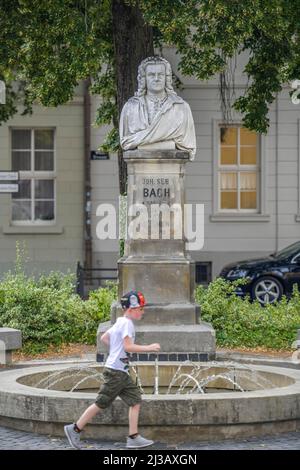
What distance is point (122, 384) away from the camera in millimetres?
9602

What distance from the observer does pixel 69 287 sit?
18156 millimetres

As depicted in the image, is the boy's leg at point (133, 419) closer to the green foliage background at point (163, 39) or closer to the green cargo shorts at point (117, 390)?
the green cargo shorts at point (117, 390)

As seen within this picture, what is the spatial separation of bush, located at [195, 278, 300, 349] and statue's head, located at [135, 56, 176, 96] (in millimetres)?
3505

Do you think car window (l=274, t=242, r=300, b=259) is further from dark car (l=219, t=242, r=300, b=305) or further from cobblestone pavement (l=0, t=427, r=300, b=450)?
cobblestone pavement (l=0, t=427, r=300, b=450)

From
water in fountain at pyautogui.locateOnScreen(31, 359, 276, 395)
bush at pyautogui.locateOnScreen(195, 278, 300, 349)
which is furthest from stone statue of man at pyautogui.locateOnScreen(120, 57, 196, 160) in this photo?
water in fountain at pyautogui.locateOnScreen(31, 359, 276, 395)

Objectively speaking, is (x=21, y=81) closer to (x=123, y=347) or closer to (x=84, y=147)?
(x=84, y=147)

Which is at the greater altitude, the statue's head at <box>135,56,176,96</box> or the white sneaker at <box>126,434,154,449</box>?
the statue's head at <box>135,56,176,96</box>

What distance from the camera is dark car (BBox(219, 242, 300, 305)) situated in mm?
24781

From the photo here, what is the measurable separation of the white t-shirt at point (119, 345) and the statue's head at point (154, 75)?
5.59 metres

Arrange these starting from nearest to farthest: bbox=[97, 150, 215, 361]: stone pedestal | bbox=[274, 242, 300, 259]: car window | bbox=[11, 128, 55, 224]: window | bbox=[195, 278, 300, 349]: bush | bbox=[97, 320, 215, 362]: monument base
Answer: bbox=[97, 320, 215, 362]: monument base < bbox=[97, 150, 215, 361]: stone pedestal < bbox=[195, 278, 300, 349]: bush < bbox=[274, 242, 300, 259]: car window < bbox=[11, 128, 55, 224]: window

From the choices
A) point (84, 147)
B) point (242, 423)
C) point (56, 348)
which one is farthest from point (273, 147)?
point (242, 423)

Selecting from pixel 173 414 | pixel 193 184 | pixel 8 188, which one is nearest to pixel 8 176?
pixel 8 188

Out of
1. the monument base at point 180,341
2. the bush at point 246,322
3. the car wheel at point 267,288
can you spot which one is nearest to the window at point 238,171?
the car wheel at point 267,288
